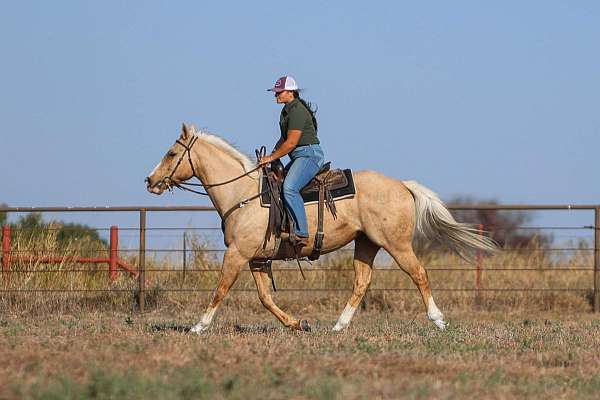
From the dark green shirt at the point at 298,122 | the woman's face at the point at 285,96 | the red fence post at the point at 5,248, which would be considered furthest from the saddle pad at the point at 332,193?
the red fence post at the point at 5,248

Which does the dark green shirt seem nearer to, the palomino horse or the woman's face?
the woman's face

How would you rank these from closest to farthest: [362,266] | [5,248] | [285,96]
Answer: [285,96] → [362,266] → [5,248]

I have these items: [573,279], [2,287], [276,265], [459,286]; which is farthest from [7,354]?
[573,279]

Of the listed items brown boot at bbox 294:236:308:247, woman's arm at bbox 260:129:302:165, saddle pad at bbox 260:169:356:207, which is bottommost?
brown boot at bbox 294:236:308:247

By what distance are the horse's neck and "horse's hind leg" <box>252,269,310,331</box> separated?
83 cm

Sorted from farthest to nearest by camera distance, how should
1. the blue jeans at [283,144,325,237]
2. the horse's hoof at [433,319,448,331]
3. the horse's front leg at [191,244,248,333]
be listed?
the horse's hoof at [433,319,448,331]
the blue jeans at [283,144,325,237]
the horse's front leg at [191,244,248,333]

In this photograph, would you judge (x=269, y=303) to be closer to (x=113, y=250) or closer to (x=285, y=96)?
(x=285, y=96)

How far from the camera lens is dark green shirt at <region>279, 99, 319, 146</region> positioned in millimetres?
12320

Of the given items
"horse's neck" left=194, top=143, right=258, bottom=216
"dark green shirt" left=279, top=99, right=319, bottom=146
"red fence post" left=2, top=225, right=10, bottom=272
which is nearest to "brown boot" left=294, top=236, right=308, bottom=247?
"horse's neck" left=194, top=143, right=258, bottom=216

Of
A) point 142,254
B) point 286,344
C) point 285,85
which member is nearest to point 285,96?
point 285,85

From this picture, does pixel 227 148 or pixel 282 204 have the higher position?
pixel 227 148

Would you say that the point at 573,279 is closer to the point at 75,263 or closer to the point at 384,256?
the point at 384,256

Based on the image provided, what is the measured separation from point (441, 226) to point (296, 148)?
2130 mm

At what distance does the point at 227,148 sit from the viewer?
1288cm
